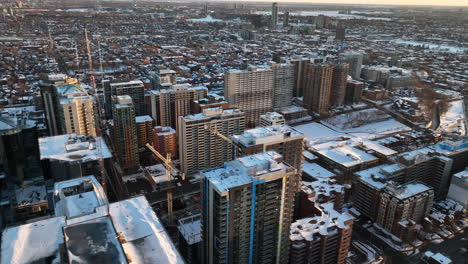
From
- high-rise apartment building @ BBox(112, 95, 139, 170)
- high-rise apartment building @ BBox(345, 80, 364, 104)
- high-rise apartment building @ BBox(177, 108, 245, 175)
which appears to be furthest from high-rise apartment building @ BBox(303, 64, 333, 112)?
high-rise apartment building @ BBox(112, 95, 139, 170)

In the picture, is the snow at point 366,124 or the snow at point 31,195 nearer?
the snow at point 31,195

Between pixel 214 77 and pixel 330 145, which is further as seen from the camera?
pixel 214 77

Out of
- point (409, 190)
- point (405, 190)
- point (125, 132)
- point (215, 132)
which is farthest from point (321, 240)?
point (125, 132)

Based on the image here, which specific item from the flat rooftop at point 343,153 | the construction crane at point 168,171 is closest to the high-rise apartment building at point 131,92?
the construction crane at point 168,171

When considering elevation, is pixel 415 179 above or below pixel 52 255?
below

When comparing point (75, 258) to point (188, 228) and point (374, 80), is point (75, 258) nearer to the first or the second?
point (188, 228)

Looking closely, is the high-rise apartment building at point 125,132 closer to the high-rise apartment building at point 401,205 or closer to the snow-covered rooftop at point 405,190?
the high-rise apartment building at point 401,205

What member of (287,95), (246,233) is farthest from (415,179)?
(287,95)
